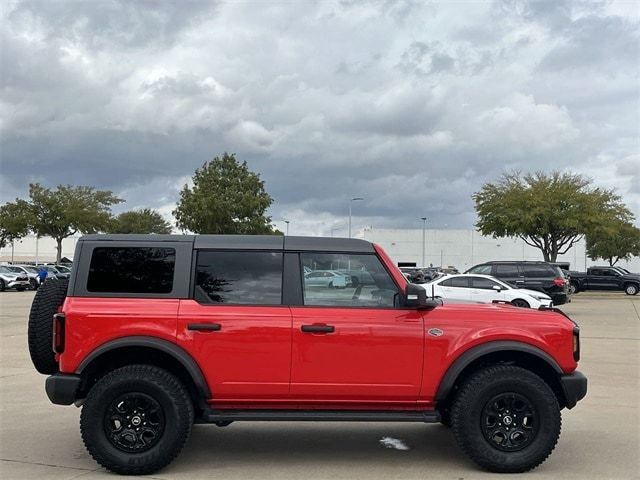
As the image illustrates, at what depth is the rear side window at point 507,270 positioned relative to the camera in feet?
83.0

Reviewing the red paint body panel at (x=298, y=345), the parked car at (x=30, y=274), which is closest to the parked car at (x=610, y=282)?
the parked car at (x=30, y=274)

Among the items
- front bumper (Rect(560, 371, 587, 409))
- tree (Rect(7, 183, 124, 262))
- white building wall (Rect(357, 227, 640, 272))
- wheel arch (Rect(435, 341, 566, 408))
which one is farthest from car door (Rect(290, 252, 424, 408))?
white building wall (Rect(357, 227, 640, 272))

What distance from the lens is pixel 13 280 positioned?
133 feet

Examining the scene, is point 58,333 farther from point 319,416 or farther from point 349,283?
point 349,283

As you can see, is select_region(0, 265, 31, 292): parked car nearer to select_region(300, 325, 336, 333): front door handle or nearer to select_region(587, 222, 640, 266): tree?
select_region(300, 325, 336, 333): front door handle

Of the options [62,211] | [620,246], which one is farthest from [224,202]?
[620,246]

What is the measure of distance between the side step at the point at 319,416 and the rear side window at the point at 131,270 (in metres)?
1.09

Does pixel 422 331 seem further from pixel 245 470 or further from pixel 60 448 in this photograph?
pixel 60 448

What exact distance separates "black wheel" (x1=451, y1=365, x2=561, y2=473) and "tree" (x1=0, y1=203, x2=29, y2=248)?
59554 millimetres

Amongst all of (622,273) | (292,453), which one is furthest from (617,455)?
(622,273)

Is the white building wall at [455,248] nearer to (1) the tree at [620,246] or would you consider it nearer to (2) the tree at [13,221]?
(1) the tree at [620,246]

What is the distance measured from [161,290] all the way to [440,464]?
2729mm

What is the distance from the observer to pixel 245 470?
18.8 feet

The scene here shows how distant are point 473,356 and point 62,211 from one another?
58.8 m
